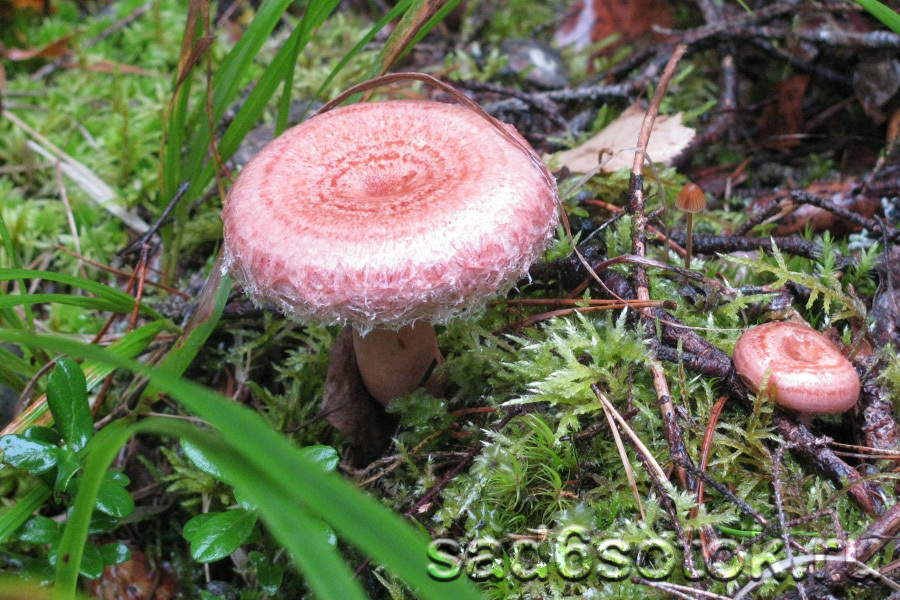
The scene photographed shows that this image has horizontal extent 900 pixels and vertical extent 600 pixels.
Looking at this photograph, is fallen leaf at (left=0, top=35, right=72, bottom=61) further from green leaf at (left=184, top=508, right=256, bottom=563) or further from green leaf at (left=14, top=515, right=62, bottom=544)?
green leaf at (left=184, top=508, right=256, bottom=563)

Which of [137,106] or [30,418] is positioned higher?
[137,106]

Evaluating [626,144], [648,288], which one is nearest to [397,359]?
[648,288]

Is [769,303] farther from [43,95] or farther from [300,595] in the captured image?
[43,95]

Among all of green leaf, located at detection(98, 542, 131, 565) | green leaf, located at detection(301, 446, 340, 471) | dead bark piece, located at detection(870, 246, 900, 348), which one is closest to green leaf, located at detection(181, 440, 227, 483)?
green leaf, located at detection(301, 446, 340, 471)

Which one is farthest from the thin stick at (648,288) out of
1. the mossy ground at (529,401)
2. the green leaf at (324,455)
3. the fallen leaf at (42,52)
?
the fallen leaf at (42,52)

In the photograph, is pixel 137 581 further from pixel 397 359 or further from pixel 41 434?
pixel 397 359

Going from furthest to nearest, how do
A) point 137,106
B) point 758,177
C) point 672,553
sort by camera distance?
point 137,106, point 758,177, point 672,553

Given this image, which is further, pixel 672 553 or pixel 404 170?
pixel 404 170

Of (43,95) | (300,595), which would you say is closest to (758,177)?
(300,595)
